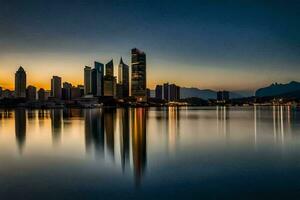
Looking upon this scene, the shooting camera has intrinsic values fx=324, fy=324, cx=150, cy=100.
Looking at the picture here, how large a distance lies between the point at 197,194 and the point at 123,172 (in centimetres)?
403

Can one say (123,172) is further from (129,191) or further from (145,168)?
(129,191)

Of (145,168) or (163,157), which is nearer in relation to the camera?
(145,168)

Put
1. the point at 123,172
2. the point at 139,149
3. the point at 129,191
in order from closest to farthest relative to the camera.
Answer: the point at 129,191 < the point at 123,172 < the point at 139,149

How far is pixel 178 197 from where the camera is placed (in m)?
9.49

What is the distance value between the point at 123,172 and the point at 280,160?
304 inches

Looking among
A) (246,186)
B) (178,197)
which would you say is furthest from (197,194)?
(246,186)

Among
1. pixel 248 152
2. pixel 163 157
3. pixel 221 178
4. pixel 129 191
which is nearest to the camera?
pixel 129 191

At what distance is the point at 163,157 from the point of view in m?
16.5

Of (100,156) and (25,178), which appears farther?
(100,156)

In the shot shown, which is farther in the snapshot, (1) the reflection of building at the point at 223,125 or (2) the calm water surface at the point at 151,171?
(1) the reflection of building at the point at 223,125

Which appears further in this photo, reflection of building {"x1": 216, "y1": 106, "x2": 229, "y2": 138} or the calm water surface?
reflection of building {"x1": 216, "y1": 106, "x2": 229, "y2": 138}

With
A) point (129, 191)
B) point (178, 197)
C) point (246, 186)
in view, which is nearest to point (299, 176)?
point (246, 186)

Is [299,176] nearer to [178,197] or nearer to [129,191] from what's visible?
[178,197]

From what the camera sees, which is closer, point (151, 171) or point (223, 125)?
point (151, 171)
